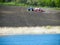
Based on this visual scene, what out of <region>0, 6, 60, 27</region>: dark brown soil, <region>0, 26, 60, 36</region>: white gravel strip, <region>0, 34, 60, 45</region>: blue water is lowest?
<region>0, 34, 60, 45</region>: blue water

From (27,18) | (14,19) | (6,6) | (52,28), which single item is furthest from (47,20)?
(6,6)

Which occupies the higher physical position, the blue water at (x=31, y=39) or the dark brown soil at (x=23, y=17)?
the dark brown soil at (x=23, y=17)

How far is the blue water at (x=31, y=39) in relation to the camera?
1597 mm

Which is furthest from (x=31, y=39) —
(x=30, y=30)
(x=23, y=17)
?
(x=23, y=17)

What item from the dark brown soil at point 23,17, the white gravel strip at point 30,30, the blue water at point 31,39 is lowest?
the blue water at point 31,39

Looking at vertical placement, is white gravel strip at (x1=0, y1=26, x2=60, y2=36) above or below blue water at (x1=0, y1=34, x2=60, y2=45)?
above

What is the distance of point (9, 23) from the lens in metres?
1.63

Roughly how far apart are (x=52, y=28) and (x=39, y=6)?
0.30 m

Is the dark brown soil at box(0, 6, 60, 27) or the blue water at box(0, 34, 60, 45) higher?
the dark brown soil at box(0, 6, 60, 27)

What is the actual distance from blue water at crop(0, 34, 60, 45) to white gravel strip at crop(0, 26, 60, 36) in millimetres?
44

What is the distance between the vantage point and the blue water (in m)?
1.60

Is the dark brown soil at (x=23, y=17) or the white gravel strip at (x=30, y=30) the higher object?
the dark brown soil at (x=23, y=17)

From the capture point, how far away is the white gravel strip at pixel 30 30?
5.27ft

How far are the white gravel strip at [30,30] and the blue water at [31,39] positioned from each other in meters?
0.04
